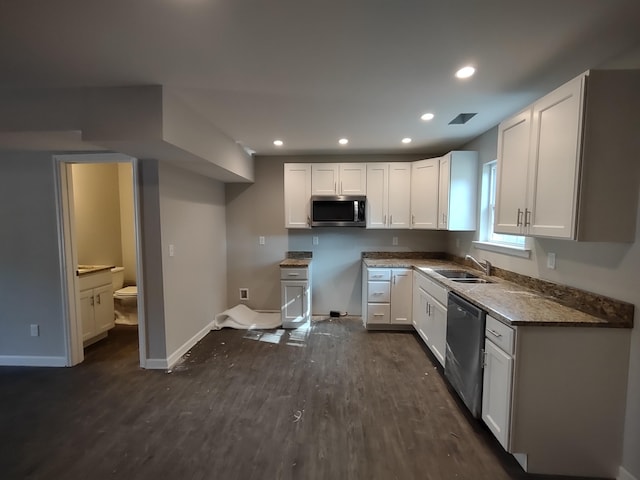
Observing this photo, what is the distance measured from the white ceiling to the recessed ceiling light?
46mm

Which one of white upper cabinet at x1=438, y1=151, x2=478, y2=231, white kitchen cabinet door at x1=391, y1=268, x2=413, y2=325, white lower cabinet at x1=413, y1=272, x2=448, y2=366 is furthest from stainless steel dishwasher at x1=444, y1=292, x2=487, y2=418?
white upper cabinet at x1=438, y1=151, x2=478, y2=231

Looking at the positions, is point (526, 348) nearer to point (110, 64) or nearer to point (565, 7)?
point (565, 7)

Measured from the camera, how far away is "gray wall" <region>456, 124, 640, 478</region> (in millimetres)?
1601

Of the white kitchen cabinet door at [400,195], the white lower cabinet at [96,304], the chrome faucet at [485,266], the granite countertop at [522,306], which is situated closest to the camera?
the granite countertop at [522,306]

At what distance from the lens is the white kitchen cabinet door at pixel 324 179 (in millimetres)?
4125

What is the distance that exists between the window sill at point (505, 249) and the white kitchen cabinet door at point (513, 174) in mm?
382

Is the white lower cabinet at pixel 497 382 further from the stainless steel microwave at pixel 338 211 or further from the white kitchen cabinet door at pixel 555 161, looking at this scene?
the stainless steel microwave at pixel 338 211

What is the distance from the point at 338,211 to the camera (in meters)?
4.10

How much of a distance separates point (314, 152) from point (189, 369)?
313 centimetres

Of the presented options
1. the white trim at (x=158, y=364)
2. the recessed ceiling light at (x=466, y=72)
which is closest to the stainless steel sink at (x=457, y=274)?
the recessed ceiling light at (x=466, y=72)

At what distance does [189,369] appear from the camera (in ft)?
9.61

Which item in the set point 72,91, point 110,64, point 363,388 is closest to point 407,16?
point 110,64

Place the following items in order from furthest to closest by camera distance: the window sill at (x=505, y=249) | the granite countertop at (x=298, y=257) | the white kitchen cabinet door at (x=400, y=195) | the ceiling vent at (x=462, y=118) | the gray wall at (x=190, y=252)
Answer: the granite countertop at (x=298, y=257)
the white kitchen cabinet door at (x=400, y=195)
the gray wall at (x=190, y=252)
the ceiling vent at (x=462, y=118)
the window sill at (x=505, y=249)

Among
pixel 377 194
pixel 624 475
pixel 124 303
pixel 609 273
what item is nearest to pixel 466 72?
pixel 609 273
